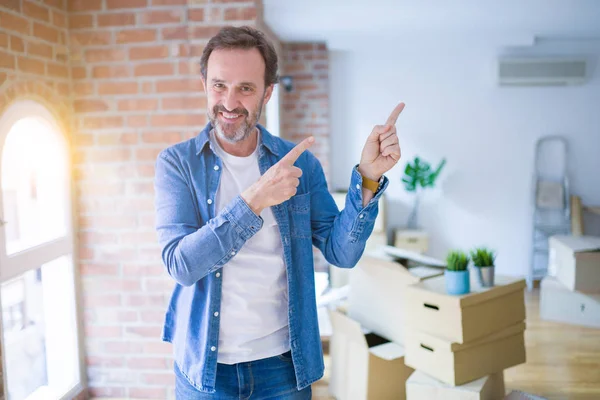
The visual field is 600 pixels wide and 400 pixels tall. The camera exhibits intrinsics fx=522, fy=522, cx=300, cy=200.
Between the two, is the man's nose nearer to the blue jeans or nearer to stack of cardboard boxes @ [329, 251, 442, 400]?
the blue jeans

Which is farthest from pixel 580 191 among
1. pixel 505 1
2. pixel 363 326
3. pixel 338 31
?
pixel 363 326

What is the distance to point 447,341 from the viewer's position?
Answer: 7.66 ft

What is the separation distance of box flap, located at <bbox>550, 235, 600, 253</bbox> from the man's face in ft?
11.8

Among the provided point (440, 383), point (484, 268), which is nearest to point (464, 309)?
point (484, 268)

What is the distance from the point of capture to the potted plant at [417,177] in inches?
207

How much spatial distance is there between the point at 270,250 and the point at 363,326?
168cm

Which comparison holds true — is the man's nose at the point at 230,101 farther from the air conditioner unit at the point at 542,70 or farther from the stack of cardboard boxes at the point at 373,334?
the air conditioner unit at the point at 542,70

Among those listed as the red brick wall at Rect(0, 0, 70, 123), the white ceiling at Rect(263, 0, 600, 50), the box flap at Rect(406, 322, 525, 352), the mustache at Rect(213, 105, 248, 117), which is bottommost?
the box flap at Rect(406, 322, 525, 352)

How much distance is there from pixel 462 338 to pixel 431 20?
10.2 ft

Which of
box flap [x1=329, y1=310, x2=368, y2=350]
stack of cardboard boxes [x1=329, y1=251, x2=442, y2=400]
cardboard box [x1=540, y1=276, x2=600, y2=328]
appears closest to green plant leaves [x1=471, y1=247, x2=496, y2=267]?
stack of cardboard boxes [x1=329, y1=251, x2=442, y2=400]

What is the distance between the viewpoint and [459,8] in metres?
4.02

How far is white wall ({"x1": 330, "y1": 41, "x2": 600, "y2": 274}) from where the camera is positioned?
17.7 ft

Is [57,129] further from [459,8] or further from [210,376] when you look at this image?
[459,8]

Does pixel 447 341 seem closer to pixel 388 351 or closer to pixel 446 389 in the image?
pixel 446 389
